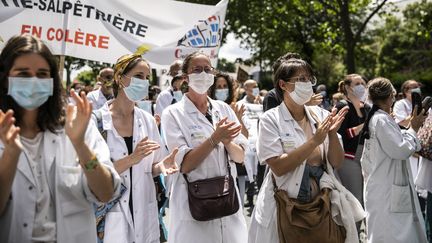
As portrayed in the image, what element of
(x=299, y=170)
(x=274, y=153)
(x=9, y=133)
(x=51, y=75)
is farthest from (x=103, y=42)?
(x=9, y=133)

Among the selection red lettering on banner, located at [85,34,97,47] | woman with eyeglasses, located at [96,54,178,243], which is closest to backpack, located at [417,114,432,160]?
woman with eyeglasses, located at [96,54,178,243]

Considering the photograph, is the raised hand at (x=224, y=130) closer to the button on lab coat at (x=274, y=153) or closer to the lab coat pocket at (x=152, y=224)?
the button on lab coat at (x=274, y=153)

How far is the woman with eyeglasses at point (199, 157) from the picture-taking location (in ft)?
13.6

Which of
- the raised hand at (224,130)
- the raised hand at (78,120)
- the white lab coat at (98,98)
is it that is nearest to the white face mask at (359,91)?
the raised hand at (224,130)

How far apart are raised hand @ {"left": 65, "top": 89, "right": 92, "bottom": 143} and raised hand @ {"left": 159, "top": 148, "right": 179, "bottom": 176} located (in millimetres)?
1393

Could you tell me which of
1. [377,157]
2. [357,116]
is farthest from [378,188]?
[357,116]

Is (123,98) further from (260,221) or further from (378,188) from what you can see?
(378,188)

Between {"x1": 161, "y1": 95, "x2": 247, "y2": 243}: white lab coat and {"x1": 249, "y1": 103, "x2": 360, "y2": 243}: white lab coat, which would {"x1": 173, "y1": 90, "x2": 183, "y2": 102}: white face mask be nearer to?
{"x1": 161, "y1": 95, "x2": 247, "y2": 243}: white lab coat

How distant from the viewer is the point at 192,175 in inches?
166

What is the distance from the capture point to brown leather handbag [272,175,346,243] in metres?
3.85

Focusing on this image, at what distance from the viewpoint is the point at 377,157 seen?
5.53 metres

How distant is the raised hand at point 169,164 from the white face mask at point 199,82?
26.5 inches

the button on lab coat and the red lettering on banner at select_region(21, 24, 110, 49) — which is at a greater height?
the red lettering on banner at select_region(21, 24, 110, 49)

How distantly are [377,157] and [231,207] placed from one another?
2.09 meters
